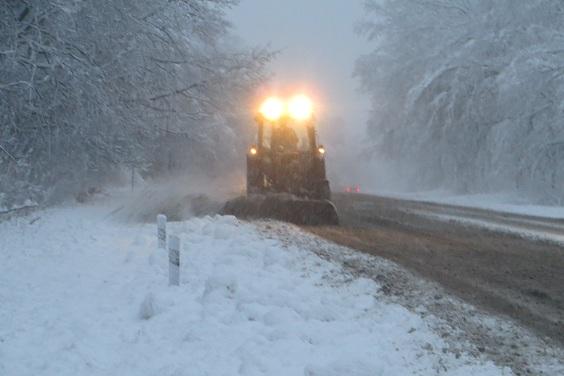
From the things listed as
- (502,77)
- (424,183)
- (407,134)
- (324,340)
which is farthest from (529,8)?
(324,340)

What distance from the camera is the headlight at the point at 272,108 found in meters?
12.5

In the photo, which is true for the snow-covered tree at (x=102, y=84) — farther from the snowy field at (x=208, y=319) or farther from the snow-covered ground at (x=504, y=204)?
the snow-covered ground at (x=504, y=204)

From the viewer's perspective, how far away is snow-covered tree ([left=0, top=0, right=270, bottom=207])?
375 inches

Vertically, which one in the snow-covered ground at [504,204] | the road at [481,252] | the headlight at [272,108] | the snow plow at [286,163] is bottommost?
the road at [481,252]

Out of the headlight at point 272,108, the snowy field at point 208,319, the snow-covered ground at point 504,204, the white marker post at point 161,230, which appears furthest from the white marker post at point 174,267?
the snow-covered ground at point 504,204

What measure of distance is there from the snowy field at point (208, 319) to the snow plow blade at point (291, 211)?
2.89 m

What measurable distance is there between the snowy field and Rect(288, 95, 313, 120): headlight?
16.0ft

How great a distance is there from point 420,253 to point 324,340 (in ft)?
13.1

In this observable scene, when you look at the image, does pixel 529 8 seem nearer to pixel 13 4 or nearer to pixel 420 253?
pixel 420 253

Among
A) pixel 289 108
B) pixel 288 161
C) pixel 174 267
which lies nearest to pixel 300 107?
pixel 289 108

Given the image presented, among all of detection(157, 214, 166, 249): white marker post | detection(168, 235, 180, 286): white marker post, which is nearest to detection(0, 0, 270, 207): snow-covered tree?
detection(157, 214, 166, 249): white marker post

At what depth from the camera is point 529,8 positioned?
1966 centimetres

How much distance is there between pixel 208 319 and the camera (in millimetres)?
5270

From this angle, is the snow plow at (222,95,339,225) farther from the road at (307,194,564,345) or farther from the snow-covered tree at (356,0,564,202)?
the snow-covered tree at (356,0,564,202)
